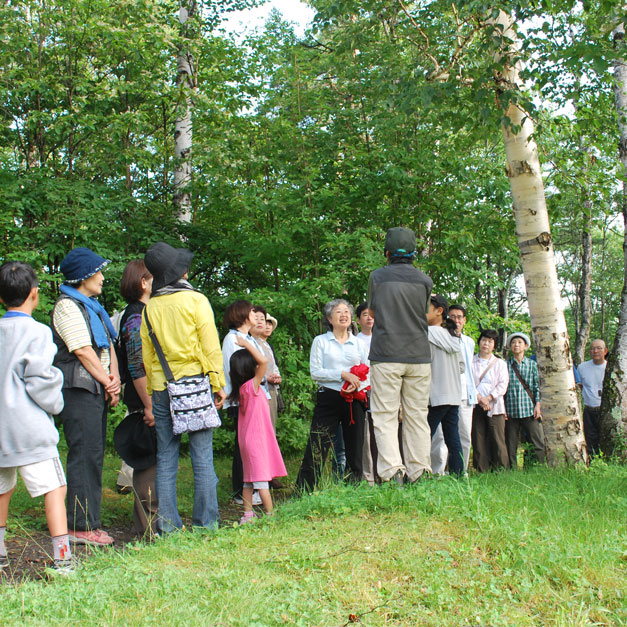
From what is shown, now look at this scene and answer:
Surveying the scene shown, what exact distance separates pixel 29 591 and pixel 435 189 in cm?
769

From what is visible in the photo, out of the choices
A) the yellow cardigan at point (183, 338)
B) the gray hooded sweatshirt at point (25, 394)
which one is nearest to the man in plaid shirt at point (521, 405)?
the yellow cardigan at point (183, 338)

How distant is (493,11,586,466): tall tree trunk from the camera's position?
21.1 ft

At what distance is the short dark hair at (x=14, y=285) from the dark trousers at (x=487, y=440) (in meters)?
5.93

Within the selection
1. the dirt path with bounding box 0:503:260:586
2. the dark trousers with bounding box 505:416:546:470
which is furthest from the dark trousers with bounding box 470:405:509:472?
the dirt path with bounding box 0:503:260:586

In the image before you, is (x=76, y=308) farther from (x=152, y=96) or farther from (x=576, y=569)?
(x=152, y=96)

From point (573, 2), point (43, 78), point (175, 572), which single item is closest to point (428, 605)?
point (175, 572)

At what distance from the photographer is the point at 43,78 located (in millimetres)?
9258

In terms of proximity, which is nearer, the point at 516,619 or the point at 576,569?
the point at 516,619

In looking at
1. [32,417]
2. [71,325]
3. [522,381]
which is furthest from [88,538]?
[522,381]

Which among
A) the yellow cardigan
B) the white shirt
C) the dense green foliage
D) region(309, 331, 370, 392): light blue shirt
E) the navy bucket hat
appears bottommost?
the white shirt

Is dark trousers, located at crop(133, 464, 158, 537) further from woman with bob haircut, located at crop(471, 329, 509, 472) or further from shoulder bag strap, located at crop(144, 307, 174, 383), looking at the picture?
woman with bob haircut, located at crop(471, 329, 509, 472)

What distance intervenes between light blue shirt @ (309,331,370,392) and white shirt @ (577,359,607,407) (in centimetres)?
509

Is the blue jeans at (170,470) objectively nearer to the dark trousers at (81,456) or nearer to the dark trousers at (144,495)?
the dark trousers at (144,495)

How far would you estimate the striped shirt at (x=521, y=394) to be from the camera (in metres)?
8.34
